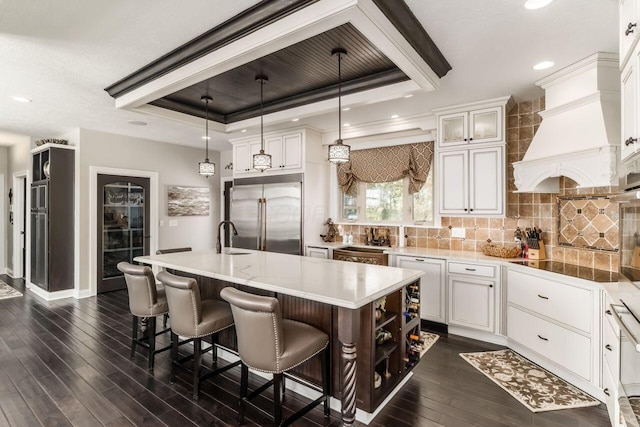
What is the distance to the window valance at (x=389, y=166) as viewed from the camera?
438 cm

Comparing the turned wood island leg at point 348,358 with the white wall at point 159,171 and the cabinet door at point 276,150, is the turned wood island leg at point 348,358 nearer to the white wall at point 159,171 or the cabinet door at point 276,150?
the cabinet door at point 276,150

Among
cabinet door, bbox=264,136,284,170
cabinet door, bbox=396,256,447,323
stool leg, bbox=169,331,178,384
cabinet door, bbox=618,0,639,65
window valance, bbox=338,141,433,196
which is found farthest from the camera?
cabinet door, bbox=264,136,284,170

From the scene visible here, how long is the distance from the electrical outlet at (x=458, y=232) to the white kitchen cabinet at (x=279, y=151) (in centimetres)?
227

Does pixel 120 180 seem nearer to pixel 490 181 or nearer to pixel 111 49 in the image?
pixel 111 49

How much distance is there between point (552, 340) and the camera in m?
2.73

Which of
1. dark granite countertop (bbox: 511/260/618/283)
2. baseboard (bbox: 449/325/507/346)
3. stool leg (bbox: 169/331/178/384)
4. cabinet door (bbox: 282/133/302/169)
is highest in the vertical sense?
cabinet door (bbox: 282/133/302/169)

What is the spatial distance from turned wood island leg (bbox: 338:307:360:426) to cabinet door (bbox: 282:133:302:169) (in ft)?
10.3

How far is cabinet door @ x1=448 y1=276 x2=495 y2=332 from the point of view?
3391 mm

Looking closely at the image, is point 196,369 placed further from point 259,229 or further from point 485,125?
point 485,125

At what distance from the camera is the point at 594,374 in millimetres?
2416

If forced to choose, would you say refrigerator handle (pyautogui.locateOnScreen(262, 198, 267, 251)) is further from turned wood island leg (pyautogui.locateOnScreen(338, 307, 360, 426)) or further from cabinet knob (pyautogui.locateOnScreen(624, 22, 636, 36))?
cabinet knob (pyautogui.locateOnScreen(624, 22, 636, 36))

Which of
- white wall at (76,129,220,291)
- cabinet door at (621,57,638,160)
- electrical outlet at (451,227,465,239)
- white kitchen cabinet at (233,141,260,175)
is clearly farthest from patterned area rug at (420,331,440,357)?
white wall at (76,129,220,291)

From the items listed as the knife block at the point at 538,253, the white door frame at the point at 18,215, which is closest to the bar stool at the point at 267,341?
the knife block at the point at 538,253

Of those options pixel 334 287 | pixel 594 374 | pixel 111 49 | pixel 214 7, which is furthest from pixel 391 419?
pixel 111 49
